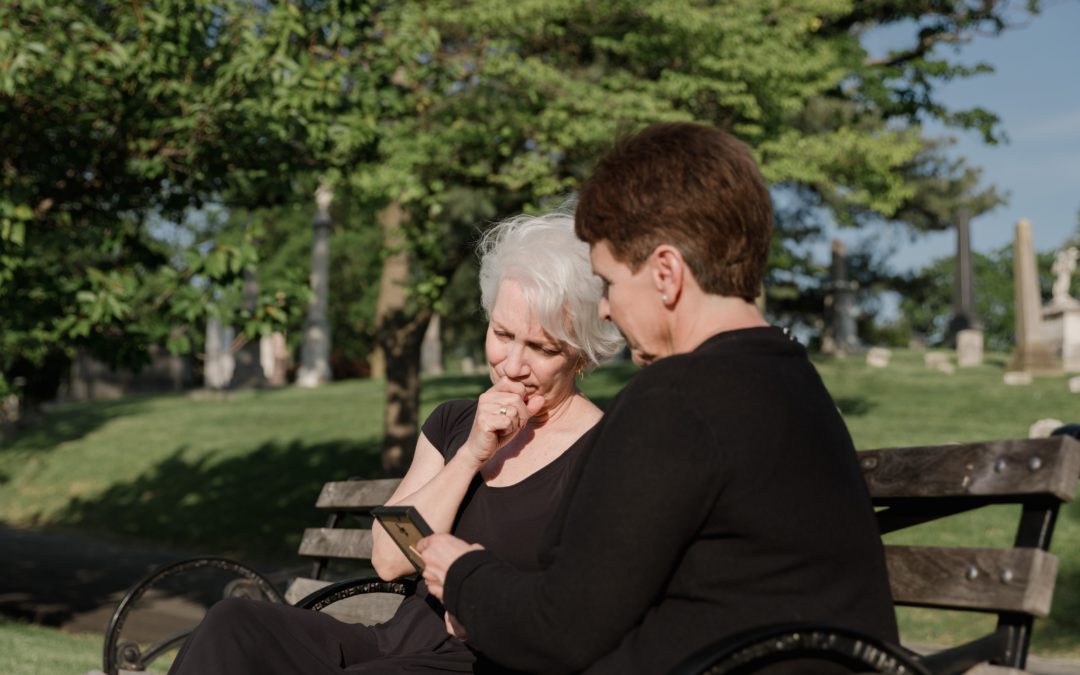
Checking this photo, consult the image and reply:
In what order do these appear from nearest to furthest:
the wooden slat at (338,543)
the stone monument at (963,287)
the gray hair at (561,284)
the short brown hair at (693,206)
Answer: the short brown hair at (693,206) < the gray hair at (561,284) < the wooden slat at (338,543) < the stone monument at (963,287)

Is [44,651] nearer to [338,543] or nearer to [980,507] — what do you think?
[338,543]

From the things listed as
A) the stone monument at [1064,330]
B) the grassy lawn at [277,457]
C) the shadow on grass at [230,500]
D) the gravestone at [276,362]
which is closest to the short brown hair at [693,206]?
the grassy lawn at [277,457]

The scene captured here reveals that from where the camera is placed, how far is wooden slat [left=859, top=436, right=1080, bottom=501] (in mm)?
2473

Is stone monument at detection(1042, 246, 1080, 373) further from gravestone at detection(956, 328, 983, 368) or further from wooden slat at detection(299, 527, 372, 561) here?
wooden slat at detection(299, 527, 372, 561)

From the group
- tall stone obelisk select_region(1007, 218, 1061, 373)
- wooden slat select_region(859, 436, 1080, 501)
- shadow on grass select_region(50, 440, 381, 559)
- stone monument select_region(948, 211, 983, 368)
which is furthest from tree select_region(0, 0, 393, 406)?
stone monument select_region(948, 211, 983, 368)

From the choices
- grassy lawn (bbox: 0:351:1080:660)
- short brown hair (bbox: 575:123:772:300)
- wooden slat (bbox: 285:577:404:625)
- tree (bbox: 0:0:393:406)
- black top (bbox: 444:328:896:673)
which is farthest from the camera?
grassy lawn (bbox: 0:351:1080:660)

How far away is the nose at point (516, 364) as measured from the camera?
307cm

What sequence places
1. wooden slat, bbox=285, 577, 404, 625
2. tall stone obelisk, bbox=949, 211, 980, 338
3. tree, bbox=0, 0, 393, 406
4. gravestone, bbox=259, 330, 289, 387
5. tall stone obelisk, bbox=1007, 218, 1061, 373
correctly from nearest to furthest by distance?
wooden slat, bbox=285, 577, 404, 625 < tree, bbox=0, 0, 393, 406 < tall stone obelisk, bbox=1007, 218, 1061, 373 < tall stone obelisk, bbox=949, 211, 980, 338 < gravestone, bbox=259, 330, 289, 387

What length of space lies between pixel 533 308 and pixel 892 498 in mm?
967

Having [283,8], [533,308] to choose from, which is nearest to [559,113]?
[283,8]

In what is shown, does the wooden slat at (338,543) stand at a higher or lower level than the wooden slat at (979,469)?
lower

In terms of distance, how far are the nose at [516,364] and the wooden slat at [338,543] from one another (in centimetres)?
135

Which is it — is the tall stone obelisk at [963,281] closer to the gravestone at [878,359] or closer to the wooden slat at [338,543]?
the gravestone at [878,359]

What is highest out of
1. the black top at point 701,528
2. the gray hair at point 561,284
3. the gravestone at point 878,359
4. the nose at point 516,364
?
the gray hair at point 561,284
